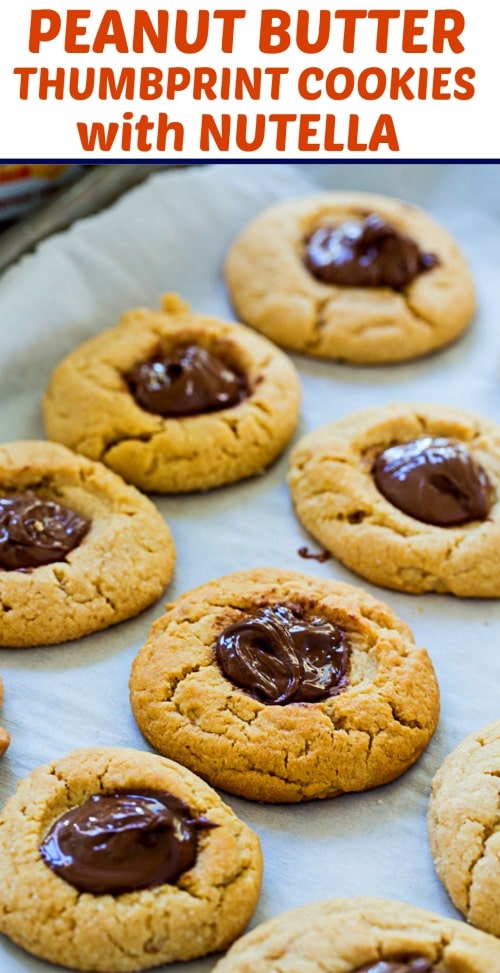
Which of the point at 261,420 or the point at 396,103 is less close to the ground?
the point at 396,103

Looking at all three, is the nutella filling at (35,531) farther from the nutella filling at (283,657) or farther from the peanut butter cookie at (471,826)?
the peanut butter cookie at (471,826)

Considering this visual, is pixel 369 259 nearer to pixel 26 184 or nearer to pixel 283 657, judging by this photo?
pixel 26 184

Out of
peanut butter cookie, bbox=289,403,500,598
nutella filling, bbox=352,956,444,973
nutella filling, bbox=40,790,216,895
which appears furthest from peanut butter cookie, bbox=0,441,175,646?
nutella filling, bbox=352,956,444,973

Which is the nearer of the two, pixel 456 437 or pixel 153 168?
pixel 456 437

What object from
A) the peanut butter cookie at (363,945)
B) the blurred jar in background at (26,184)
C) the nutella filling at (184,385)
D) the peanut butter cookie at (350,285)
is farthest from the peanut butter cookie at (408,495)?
the blurred jar in background at (26,184)

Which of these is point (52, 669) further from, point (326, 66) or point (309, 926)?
point (326, 66)

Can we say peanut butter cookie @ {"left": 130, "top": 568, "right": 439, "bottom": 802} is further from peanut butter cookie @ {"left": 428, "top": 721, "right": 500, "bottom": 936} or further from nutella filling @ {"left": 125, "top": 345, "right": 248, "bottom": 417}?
nutella filling @ {"left": 125, "top": 345, "right": 248, "bottom": 417}

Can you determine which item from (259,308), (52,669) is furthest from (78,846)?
(259,308)
